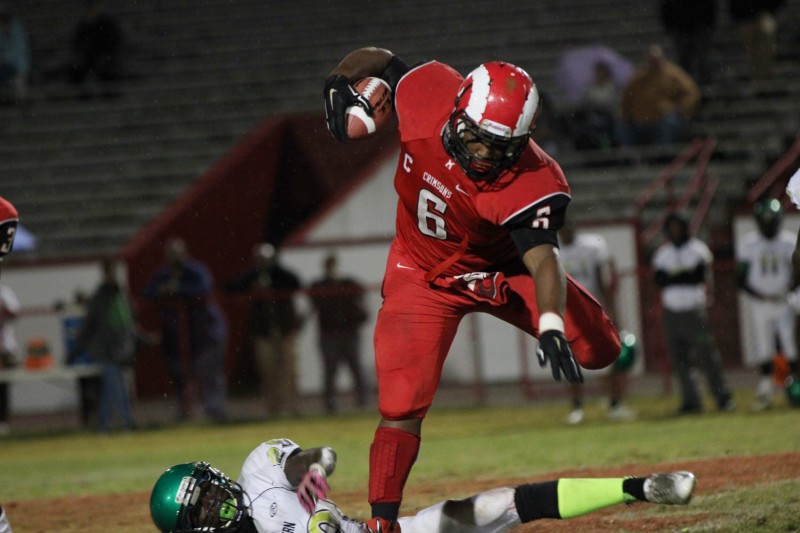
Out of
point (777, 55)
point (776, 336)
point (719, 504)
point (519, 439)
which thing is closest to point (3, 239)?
point (719, 504)

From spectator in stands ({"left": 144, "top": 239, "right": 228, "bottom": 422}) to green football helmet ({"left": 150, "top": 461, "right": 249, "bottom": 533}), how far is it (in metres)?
8.54

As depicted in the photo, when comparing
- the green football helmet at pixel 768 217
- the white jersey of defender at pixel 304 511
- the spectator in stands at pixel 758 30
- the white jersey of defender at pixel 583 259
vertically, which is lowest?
the white jersey of defender at pixel 304 511

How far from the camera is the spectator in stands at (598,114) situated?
52.9 feet

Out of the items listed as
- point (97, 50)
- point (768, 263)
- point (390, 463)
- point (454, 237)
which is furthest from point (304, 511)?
point (97, 50)

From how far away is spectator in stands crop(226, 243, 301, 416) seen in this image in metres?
13.8

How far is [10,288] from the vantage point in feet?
50.5

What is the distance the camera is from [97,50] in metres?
20.4

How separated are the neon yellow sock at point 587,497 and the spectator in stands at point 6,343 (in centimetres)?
1026

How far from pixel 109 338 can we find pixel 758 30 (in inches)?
379

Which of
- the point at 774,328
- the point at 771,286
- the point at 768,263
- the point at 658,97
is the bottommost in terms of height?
the point at 774,328

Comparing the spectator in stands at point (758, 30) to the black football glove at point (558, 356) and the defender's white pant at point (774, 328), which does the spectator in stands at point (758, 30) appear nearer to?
the defender's white pant at point (774, 328)

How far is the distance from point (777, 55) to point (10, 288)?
1121 centimetres

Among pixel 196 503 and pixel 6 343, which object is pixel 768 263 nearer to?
pixel 196 503

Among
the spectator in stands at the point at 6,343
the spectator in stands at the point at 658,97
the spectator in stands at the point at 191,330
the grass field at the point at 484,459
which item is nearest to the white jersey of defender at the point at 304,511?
the grass field at the point at 484,459
